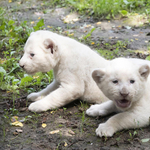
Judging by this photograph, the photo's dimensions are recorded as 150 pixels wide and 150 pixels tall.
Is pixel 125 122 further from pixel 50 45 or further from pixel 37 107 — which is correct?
pixel 50 45

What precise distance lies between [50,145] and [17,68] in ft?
10.4

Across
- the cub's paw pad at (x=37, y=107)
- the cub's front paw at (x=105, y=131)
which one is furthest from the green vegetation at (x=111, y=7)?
the cub's front paw at (x=105, y=131)

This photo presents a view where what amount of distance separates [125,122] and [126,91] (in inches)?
24.6

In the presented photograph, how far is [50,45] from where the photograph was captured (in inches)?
186

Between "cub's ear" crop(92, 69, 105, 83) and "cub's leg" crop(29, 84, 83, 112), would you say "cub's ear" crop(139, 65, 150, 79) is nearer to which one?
"cub's ear" crop(92, 69, 105, 83)

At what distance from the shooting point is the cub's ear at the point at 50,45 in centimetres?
466

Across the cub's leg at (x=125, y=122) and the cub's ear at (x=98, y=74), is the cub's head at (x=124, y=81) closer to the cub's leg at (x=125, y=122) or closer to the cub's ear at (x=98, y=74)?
the cub's ear at (x=98, y=74)

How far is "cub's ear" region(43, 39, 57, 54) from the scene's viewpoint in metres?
4.66

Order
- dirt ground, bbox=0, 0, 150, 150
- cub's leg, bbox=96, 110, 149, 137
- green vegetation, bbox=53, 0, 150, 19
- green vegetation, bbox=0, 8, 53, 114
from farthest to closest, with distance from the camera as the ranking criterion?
green vegetation, bbox=53, 0, 150, 19 → green vegetation, bbox=0, 8, 53, 114 → cub's leg, bbox=96, 110, 149, 137 → dirt ground, bbox=0, 0, 150, 150

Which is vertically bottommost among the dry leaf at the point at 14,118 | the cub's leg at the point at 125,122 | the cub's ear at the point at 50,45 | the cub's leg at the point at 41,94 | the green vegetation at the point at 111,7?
the dry leaf at the point at 14,118

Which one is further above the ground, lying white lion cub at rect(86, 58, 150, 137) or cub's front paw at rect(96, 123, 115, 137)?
lying white lion cub at rect(86, 58, 150, 137)

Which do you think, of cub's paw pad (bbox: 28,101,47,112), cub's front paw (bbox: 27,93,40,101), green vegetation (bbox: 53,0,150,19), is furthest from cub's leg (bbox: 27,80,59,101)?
green vegetation (bbox: 53,0,150,19)

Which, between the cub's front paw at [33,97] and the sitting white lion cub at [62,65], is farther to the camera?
the cub's front paw at [33,97]

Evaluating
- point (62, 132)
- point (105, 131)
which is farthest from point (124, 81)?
point (62, 132)
